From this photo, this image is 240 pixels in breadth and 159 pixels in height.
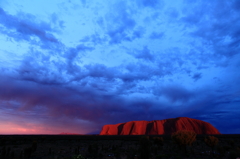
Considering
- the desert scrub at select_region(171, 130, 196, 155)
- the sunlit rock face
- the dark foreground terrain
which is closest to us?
the dark foreground terrain

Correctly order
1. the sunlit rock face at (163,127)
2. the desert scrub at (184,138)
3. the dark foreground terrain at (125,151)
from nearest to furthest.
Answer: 1. the dark foreground terrain at (125,151)
2. the desert scrub at (184,138)
3. the sunlit rock face at (163,127)

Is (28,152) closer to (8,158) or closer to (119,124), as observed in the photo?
(8,158)

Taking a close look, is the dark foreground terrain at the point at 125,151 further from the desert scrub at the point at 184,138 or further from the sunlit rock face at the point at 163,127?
the sunlit rock face at the point at 163,127

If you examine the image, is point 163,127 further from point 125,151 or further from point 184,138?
point 184,138

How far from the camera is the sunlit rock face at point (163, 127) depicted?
122 m

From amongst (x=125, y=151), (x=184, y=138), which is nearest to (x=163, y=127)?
(x=125, y=151)

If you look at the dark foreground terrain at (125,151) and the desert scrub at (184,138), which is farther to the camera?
the desert scrub at (184,138)

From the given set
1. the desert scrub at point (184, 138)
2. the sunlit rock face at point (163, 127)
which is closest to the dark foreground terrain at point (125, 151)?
the desert scrub at point (184, 138)

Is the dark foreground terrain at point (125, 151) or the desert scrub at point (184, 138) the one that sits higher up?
the desert scrub at point (184, 138)

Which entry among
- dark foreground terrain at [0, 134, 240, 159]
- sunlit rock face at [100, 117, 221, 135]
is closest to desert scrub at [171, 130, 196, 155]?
dark foreground terrain at [0, 134, 240, 159]

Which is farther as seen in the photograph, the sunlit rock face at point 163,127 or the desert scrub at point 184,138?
the sunlit rock face at point 163,127

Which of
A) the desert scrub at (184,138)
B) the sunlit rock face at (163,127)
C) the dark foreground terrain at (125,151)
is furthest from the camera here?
the sunlit rock face at (163,127)

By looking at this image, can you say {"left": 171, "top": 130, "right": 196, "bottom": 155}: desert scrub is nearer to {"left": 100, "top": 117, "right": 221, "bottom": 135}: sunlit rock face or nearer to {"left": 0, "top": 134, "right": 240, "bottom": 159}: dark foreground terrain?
{"left": 0, "top": 134, "right": 240, "bottom": 159}: dark foreground terrain

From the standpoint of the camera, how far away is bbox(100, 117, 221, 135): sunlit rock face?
12231 centimetres
